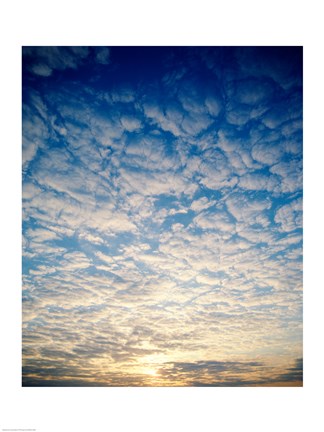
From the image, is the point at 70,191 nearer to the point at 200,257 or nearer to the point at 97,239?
the point at 97,239

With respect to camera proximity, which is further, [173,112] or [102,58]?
[173,112]

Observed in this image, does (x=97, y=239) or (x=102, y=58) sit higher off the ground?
(x=102, y=58)
